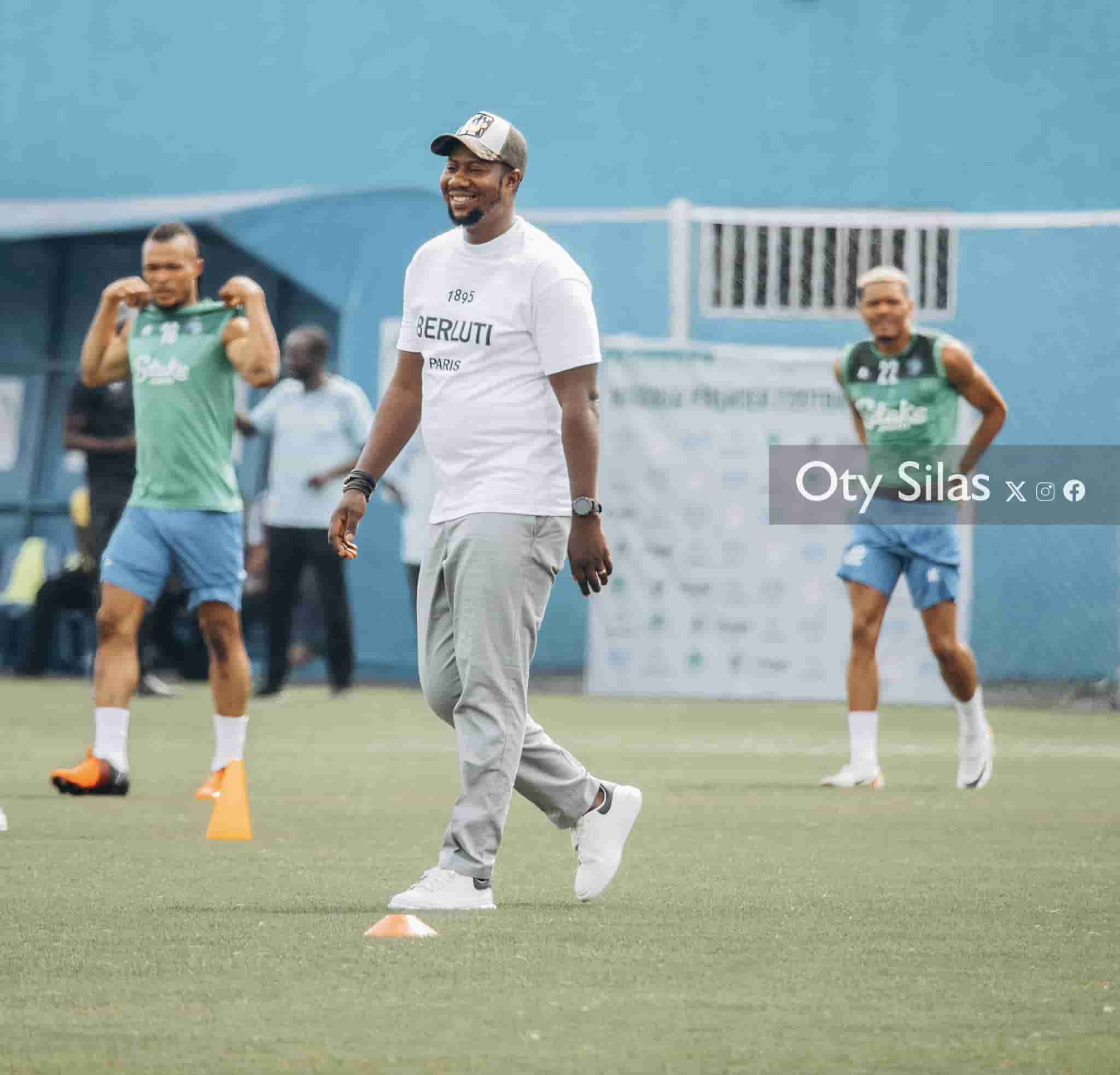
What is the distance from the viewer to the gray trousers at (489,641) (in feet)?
20.9

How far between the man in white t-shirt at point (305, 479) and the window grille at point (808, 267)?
3.29m

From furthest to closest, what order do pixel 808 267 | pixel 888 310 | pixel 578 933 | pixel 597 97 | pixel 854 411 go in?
pixel 597 97
pixel 808 267
pixel 854 411
pixel 888 310
pixel 578 933

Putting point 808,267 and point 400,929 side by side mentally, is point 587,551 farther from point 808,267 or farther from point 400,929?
point 808,267

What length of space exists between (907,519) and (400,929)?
5.23 m

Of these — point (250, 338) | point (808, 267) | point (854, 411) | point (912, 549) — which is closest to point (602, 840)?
point (250, 338)

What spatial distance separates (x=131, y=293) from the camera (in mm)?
9656

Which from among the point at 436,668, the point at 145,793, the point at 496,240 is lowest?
the point at 145,793

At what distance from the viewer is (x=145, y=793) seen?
9.91m

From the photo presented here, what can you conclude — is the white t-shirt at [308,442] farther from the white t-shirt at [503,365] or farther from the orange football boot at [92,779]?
the white t-shirt at [503,365]

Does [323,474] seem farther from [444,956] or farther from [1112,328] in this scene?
[444,956]

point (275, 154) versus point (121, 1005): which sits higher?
point (275, 154)

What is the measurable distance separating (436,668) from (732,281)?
12029 millimetres

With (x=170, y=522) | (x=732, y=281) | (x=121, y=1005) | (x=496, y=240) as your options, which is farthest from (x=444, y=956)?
(x=732, y=281)

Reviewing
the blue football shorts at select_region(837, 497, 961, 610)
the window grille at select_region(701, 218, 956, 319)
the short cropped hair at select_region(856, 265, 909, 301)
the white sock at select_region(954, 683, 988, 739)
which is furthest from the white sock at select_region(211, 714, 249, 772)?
the window grille at select_region(701, 218, 956, 319)
